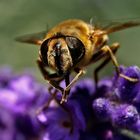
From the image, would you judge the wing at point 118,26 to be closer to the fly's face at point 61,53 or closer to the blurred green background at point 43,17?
the fly's face at point 61,53

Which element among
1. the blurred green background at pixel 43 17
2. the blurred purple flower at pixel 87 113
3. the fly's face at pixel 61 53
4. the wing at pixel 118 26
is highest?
the blurred green background at pixel 43 17

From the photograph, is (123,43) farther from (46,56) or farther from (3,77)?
(46,56)

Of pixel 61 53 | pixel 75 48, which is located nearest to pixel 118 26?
pixel 75 48

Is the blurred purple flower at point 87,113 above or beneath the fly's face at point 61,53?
beneath

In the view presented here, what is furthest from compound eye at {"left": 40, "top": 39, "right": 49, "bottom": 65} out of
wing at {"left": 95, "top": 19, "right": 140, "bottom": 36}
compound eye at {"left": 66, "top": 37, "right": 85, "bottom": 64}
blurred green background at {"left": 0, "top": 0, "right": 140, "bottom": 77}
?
blurred green background at {"left": 0, "top": 0, "right": 140, "bottom": 77}

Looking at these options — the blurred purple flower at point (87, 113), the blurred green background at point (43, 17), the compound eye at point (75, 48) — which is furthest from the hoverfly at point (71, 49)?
the blurred green background at point (43, 17)

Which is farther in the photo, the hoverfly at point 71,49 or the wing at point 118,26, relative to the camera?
the wing at point 118,26

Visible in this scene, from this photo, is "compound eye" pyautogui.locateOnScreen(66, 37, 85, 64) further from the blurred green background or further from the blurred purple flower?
the blurred green background
